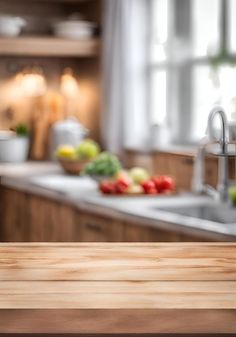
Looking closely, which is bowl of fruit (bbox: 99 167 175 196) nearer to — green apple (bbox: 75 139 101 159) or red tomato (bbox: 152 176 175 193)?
red tomato (bbox: 152 176 175 193)

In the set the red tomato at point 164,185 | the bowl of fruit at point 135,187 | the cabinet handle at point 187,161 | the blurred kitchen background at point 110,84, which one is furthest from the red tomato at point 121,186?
the cabinet handle at point 187,161

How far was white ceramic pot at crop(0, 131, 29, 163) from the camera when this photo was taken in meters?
5.72

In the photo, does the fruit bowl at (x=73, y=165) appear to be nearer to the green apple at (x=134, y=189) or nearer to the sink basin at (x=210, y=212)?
the green apple at (x=134, y=189)

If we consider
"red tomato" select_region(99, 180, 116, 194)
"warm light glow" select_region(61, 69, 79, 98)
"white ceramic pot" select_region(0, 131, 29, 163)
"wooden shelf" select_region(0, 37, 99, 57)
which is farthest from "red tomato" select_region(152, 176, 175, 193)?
"warm light glow" select_region(61, 69, 79, 98)

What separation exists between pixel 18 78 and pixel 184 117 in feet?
4.29

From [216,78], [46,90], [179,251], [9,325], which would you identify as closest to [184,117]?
[216,78]

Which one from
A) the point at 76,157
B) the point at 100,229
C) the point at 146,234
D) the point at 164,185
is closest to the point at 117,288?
the point at 146,234

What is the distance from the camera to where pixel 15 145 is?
5746 millimetres

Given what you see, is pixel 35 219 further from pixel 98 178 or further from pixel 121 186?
pixel 121 186

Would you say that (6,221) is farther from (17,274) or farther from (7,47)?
(17,274)

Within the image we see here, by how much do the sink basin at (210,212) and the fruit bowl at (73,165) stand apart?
3.88ft

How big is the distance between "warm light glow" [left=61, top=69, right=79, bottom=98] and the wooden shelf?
25 centimetres

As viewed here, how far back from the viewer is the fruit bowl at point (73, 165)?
499 cm

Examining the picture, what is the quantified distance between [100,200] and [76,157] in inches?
45.2
